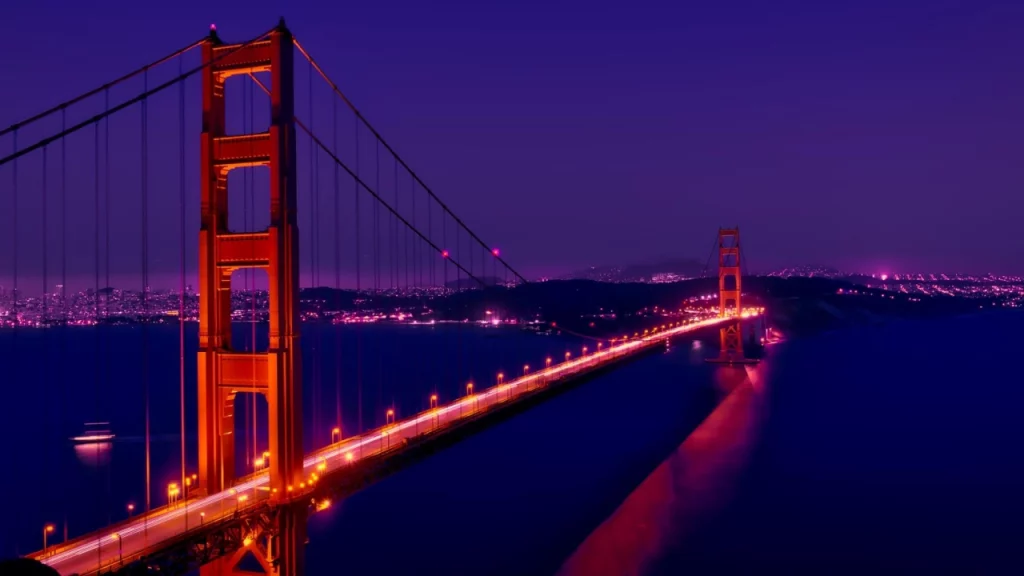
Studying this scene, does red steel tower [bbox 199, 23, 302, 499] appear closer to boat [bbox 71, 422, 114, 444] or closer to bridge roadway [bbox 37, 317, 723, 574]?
bridge roadway [bbox 37, 317, 723, 574]

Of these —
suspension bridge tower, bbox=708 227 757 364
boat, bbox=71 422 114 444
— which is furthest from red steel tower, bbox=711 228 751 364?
boat, bbox=71 422 114 444

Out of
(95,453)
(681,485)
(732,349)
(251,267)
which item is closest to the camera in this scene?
(251,267)

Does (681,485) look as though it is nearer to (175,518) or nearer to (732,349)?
(175,518)

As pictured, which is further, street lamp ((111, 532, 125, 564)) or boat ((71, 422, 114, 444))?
boat ((71, 422, 114, 444))

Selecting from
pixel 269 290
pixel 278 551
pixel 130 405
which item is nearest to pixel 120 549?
pixel 278 551

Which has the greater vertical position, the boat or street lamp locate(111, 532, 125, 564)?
street lamp locate(111, 532, 125, 564)

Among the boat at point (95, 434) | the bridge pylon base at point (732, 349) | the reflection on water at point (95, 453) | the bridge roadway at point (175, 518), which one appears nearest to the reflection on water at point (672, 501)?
the bridge roadway at point (175, 518)
